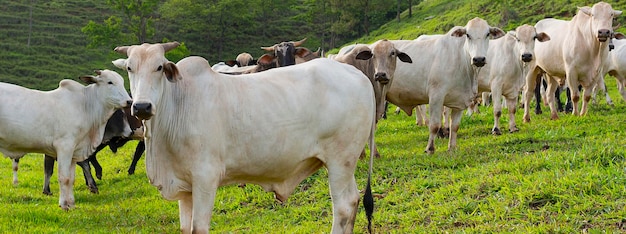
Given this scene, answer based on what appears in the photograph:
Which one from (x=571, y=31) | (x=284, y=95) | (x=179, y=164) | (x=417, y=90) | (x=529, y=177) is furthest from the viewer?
(x=571, y=31)

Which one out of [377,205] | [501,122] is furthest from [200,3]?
[377,205]

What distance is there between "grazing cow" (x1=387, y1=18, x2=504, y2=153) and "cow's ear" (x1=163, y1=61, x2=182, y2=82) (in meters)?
5.69

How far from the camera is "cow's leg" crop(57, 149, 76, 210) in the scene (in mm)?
9805

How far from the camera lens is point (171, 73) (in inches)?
211

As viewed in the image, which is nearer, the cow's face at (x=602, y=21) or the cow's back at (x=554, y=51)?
the cow's face at (x=602, y=21)

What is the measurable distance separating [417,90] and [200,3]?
174ft

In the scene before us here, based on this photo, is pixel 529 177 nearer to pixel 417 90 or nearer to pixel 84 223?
pixel 417 90

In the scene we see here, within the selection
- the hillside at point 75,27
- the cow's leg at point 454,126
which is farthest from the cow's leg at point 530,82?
the hillside at point 75,27

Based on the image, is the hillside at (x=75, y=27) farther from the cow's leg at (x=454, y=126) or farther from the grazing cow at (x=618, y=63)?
the cow's leg at (x=454, y=126)

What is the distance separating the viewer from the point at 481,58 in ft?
32.1

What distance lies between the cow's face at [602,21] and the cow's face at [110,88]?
8.13 metres

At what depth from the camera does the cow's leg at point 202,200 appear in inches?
209

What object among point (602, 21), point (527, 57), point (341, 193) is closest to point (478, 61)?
point (527, 57)

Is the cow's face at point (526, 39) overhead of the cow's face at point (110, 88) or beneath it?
overhead
